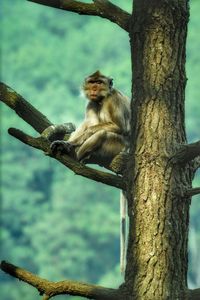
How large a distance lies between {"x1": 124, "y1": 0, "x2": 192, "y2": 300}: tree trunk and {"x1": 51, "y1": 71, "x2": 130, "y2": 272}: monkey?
2.63 feet

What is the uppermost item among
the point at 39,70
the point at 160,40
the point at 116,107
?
the point at 39,70

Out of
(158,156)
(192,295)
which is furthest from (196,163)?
(192,295)

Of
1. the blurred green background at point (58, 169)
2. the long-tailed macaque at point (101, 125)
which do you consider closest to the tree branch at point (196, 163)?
the long-tailed macaque at point (101, 125)

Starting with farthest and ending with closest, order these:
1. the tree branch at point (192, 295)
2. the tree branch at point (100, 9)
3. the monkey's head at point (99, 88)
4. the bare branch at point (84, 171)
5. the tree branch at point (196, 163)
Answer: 1. the monkey's head at point (99, 88)
2. the tree branch at point (100, 9)
3. the tree branch at point (196, 163)
4. the bare branch at point (84, 171)
5. the tree branch at point (192, 295)

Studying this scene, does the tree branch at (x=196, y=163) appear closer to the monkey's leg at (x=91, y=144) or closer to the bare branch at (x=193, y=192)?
the bare branch at (x=193, y=192)

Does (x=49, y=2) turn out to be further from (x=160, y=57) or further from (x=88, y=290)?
(x=88, y=290)

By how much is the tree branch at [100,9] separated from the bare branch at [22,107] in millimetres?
513

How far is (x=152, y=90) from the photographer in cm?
465

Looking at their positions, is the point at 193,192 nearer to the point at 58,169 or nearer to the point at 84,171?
the point at 84,171

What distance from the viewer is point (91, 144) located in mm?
5922

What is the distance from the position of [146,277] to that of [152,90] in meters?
0.88

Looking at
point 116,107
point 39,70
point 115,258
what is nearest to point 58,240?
point 115,258

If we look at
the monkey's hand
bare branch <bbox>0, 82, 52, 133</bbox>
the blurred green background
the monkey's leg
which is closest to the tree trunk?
the monkey's hand

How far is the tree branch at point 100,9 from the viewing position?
15.6ft
